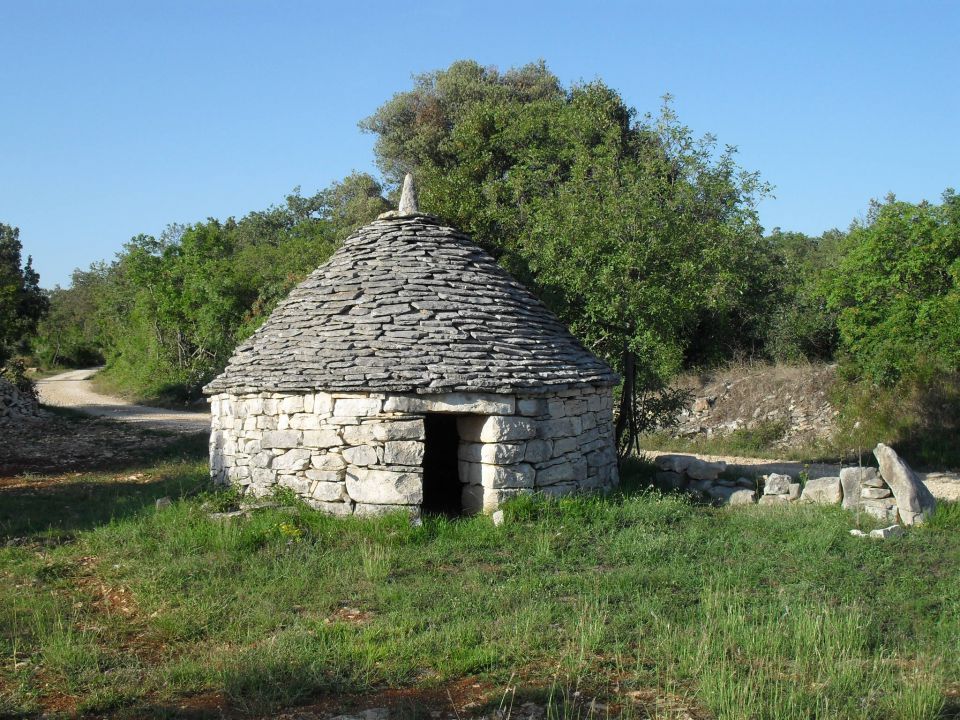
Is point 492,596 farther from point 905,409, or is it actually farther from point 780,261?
point 780,261

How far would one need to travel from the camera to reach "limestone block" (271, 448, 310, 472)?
8.36m

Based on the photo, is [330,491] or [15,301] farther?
[15,301]

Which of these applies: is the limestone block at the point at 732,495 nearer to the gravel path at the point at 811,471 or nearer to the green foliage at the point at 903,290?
the gravel path at the point at 811,471

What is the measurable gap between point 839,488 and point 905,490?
0.87m

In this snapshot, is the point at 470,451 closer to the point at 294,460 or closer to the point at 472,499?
the point at 472,499

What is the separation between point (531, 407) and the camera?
8.23m

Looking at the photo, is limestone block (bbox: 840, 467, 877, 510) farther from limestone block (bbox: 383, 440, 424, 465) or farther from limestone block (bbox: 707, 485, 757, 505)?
limestone block (bbox: 383, 440, 424, 465)

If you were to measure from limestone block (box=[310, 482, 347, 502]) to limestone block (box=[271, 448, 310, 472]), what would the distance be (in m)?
0.31

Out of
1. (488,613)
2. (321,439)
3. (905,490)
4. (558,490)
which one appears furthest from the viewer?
(558,490)

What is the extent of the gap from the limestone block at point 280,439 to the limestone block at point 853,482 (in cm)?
631

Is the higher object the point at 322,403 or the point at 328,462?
the point at 322,403

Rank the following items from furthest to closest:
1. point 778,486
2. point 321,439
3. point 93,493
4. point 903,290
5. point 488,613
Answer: point 903,290
point 93,493
point 778,486
point 321,439
point 488,613

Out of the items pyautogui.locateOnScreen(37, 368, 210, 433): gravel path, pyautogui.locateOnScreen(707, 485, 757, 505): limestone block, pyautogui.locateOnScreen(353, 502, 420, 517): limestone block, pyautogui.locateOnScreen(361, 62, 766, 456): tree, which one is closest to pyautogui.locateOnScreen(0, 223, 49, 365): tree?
pyautogui.locateOnScreen(37, 368, 210, 433): gravel path

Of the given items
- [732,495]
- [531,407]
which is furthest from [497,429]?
[732,495]
